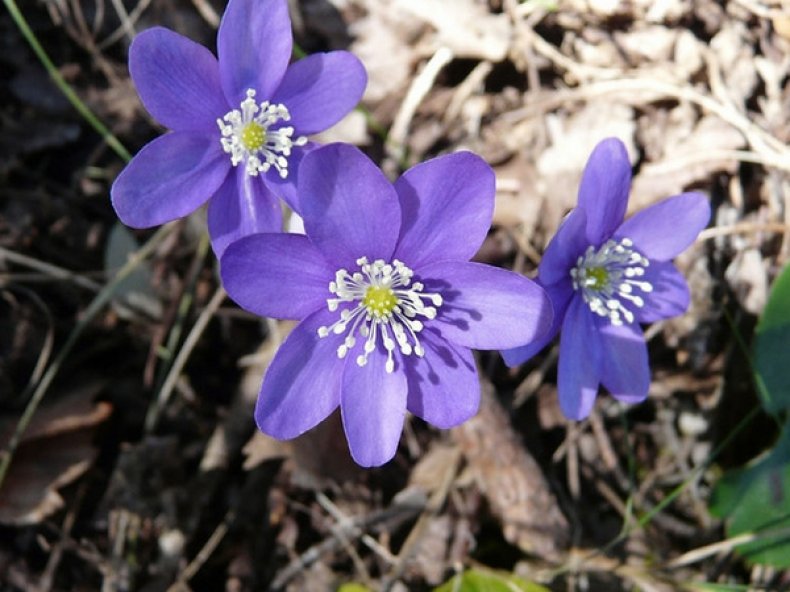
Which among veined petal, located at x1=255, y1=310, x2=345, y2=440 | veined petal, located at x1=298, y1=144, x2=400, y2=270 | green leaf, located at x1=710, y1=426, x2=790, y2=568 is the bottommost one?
green leaf, located at x1=710, y1=426, x2=790, y2=568

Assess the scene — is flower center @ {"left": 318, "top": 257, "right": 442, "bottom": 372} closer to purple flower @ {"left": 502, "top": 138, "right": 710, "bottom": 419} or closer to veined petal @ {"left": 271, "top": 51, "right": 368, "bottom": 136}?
purple flower @ {"left": 502, "top": 138, "right": 710, "bottom": 419}

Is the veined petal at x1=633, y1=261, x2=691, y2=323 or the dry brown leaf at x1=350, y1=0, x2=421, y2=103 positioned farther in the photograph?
the dry brown leaf at x1=350, y1=0, x2=421, y2=103

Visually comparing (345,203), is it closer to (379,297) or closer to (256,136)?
(379,297)

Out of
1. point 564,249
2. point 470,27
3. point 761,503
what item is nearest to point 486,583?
point 761,503

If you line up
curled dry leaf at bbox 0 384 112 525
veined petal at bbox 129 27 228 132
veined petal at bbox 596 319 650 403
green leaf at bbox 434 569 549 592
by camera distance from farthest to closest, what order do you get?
curled dry leaf at bbox 0 384 112 525, green leaf at bbox 434 569 549 592, veined petal at bbox 596 319 650 403, veined petal at bbox 129 27 228 132

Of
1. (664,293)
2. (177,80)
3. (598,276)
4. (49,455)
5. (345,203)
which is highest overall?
(177,80)

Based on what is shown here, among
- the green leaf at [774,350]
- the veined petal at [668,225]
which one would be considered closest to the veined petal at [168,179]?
the veined petal at [668,225]

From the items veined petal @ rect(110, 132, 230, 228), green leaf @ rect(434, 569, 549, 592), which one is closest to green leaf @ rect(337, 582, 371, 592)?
green leaf @ rect(434, 569, 549, 592)
